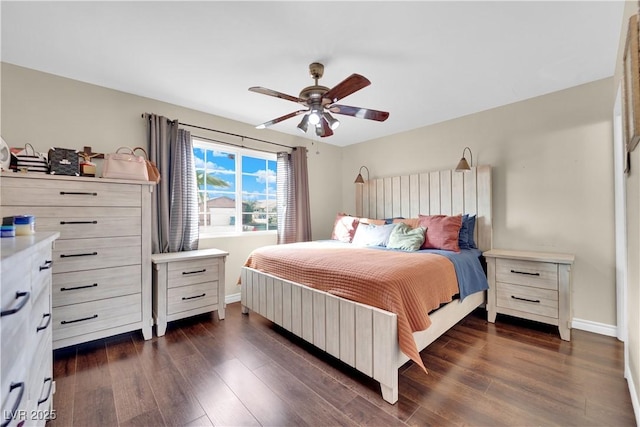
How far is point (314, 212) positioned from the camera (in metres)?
4.39

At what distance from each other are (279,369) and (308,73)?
2.38 metres

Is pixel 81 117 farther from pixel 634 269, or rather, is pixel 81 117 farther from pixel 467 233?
pixel 634 269

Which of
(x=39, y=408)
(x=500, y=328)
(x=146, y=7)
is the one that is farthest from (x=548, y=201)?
(x=39, y=408)

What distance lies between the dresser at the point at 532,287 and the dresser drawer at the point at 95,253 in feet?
10.9

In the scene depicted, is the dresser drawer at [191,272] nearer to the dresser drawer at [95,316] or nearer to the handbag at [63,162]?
the dresser drawer at [95,316]

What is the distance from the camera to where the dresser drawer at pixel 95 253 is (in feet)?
6.55

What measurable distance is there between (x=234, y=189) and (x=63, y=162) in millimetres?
1725

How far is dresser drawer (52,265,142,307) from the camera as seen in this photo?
6.52 feet

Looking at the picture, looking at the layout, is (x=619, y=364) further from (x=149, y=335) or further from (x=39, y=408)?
(x=149, y=335)

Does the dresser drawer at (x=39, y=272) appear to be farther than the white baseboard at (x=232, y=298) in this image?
No

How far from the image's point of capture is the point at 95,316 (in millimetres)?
2121

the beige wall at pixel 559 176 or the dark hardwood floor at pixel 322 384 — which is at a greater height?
the beige wall at pixel 559 176

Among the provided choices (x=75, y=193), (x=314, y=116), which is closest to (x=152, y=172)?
(x=75, y=193)

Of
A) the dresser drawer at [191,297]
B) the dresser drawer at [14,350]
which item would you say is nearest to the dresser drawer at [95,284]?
the dresser drawer at [191,297]
